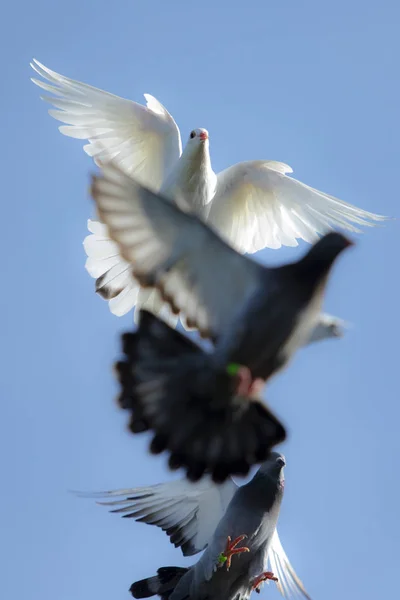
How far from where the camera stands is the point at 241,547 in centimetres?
998

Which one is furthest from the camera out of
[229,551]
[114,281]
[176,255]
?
[114,281]

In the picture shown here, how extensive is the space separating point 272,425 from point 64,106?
5751mm

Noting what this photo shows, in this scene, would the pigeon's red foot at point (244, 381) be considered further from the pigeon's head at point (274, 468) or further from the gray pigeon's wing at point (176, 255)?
the pigeon's head at point (274, 468)

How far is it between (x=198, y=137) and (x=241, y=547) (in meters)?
4.24

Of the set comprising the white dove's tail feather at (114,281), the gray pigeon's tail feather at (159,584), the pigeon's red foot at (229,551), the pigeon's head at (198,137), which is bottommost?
the pigeon's red foot at (229,551)

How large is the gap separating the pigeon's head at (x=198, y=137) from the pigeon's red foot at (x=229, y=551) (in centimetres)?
408

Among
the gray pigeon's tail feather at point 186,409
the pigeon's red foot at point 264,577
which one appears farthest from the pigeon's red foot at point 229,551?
the gray pigeon's tail feather at point 186,409

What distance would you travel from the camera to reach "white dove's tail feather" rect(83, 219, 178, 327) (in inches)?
455

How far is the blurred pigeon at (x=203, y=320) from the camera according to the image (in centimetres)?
710

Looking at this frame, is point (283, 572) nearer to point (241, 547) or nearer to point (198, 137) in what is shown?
point (241, 547)

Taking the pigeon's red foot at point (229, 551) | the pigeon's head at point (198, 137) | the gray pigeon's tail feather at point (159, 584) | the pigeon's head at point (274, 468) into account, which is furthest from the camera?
the pigeon's head at point (198, 137)

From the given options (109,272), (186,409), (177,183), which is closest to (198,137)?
(177,183)

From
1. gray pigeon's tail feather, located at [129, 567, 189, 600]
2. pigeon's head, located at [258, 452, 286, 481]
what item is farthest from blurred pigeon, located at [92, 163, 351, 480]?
gray pigeon's tail feather, located at [129, 567, 189, 600]

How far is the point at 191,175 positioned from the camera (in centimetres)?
1176
